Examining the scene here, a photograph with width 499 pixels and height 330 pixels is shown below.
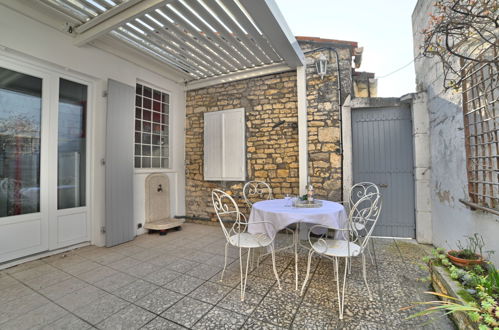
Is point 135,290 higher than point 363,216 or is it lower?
lower

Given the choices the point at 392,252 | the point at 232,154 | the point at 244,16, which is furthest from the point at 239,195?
the point at 244,16

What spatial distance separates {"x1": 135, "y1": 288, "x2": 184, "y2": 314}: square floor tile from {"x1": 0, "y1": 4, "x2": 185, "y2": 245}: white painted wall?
6.59ft

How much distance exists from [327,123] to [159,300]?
139 inches

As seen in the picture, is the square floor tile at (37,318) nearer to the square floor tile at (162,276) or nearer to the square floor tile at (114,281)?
the square floor tile at (114,281)

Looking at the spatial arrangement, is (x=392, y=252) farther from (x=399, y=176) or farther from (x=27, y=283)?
(x=27, y=283)

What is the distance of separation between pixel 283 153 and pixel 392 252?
2294 millimetres

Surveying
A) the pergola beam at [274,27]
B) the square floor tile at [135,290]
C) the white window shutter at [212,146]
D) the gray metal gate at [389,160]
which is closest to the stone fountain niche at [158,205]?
the white window shutter at [212,146]

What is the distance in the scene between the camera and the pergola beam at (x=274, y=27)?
270 centimetres

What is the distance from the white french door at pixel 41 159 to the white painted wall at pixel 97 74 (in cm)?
14

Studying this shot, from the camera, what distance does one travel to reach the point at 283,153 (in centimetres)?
430

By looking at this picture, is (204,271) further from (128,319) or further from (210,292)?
(128,319)

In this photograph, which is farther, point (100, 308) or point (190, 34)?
point (190, 34)

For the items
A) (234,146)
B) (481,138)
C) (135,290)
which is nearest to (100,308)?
(135,290)

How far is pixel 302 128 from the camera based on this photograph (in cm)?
406
